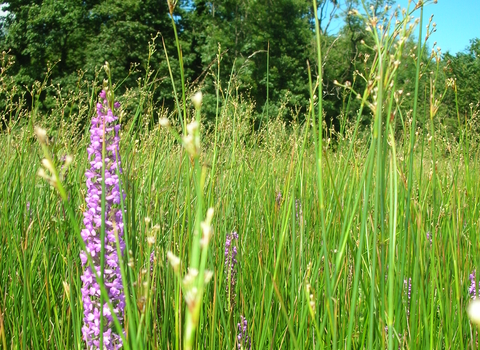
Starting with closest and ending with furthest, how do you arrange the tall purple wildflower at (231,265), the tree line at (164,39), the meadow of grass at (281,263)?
the meadow of grass at (281,263) → the tall purple wildflower at (231,265) → the tree line at (164,39)

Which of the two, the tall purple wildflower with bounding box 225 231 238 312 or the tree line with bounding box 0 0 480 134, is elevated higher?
the tree line with bounding box 0 0 480 134

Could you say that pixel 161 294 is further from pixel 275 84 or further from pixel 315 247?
pixel 275 84

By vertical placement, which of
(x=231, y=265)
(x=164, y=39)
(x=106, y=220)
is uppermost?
(x=164, y=39)

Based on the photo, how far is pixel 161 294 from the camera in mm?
1328

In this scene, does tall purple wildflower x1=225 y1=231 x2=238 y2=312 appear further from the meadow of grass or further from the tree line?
the tree line

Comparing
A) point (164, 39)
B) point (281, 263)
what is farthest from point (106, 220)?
point (164, 39)

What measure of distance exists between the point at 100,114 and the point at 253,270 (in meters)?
0.85

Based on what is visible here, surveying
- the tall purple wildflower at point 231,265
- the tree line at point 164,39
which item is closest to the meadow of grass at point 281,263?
the tall purple wildflower at point 231,265

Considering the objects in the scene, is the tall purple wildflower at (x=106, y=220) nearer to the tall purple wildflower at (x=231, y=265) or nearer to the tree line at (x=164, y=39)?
the tall purple wildflower at (x=231, y=265)

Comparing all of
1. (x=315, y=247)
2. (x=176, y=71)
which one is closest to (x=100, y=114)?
(x=315, y=247)

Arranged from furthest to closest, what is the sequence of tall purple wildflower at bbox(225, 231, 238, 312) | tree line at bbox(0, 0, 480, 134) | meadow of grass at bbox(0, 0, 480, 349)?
tree line at bbox(0, 0, 480, 134) < tall purple wildflower at bbox(225, 231, 238, 312) < meadow of grass at bbox(0, 0, 480, 349)

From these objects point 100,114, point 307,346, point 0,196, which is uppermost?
point 100,114

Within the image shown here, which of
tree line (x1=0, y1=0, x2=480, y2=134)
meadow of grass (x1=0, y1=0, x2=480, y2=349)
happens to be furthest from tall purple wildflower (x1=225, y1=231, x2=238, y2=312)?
tree line (x1=0, y1=0, x2=480, y2=134)

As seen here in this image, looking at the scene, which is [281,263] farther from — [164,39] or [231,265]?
[164,39]
